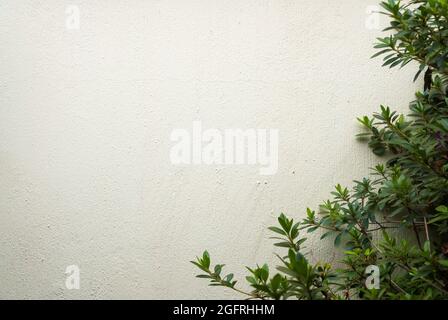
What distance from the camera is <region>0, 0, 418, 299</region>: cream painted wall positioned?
2121 millimetres

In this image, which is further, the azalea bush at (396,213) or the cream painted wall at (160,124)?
the cream painted wall at (160,124)

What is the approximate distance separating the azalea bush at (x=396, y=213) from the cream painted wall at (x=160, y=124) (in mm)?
168

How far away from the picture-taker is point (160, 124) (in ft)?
7.08

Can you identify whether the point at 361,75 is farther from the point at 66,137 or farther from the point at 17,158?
the point at 17,158

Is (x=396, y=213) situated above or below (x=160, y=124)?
below

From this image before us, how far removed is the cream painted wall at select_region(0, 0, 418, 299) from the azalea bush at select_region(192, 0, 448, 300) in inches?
6.6

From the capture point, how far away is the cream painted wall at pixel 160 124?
212 cm

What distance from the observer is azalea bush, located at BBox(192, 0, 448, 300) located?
4.95 ft

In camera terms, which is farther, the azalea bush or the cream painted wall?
the cream painted wall

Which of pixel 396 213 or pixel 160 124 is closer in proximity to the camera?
pixel 396 213

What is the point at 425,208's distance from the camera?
1.86 meters

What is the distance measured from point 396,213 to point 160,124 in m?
1.10

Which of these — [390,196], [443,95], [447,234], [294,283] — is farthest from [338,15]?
[294,283]

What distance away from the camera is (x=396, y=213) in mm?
1790
